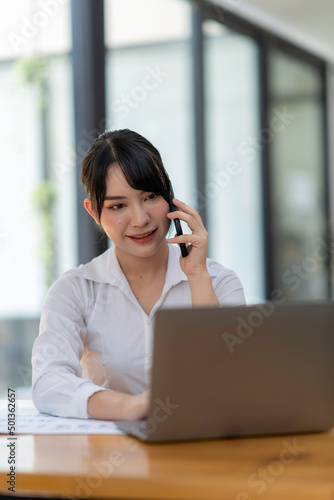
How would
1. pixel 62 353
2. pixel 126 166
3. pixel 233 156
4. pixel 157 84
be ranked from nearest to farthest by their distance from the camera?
pixel 62 353, pixel 126 166, pixel 157 84, pixel 233 156

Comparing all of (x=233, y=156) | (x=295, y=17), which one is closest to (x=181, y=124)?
(x=233, y=156)

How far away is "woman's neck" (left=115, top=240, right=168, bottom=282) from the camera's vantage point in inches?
77.2

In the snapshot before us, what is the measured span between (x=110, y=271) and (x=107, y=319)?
5.2 inches

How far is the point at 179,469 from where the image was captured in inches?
44.4

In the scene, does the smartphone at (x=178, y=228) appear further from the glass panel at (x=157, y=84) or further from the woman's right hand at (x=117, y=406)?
the glass panel at (x=157, y=84)

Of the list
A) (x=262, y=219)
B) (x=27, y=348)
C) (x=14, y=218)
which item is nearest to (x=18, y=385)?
(x=27, y=348)

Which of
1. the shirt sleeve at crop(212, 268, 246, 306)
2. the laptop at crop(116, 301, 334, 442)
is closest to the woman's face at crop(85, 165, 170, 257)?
the shirt sleeve at crop(212, 268, 246, 306)

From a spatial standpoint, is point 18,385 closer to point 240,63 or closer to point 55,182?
point 55,182

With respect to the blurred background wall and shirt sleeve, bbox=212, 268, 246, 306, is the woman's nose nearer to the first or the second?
shirt sleeve, bbox=212, 268, 246, 306

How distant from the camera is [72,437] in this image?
1.34 m

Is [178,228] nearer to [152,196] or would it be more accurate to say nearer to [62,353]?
[152,196]

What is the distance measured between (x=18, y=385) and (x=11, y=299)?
1.62ft

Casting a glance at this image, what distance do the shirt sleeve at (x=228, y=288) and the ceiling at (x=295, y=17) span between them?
12.3 feet

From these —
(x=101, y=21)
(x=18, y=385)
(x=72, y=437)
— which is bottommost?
(x=18, y=385)
